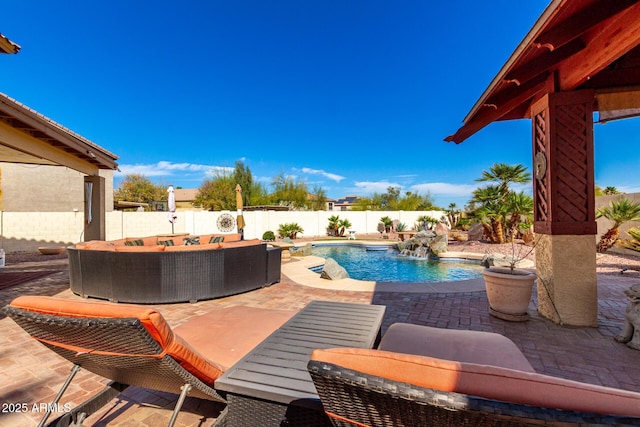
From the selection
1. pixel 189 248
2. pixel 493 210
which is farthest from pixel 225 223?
pixel 493 210

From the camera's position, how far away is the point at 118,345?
54.0 inches

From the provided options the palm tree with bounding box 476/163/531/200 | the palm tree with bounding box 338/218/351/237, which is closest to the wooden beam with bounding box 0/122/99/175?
the palm tree with bounding box 338/218/351/237

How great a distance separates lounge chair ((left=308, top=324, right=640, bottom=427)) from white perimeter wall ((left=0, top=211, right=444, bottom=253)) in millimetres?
15601

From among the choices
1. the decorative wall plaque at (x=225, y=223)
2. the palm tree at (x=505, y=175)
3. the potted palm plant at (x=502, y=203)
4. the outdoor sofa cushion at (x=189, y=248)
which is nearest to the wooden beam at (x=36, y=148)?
the outdoor sofa cushion at (x=189, y=248)

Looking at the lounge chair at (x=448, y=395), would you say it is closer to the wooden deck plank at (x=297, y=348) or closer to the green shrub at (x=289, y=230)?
the wooden deck plank at (x=297, y=348)

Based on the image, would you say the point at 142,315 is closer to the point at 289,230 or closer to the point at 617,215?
the point at 617,215

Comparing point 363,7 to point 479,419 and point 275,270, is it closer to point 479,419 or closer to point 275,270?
point 275,270

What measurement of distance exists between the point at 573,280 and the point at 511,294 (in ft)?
2.52

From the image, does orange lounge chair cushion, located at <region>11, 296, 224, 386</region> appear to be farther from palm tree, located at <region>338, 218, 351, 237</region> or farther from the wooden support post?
palm tree, located at <region>338, 218, 351, 237</region>

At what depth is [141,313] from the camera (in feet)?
4.20

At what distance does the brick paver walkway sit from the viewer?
7.04 ft

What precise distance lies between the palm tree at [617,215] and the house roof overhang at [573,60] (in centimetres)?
724

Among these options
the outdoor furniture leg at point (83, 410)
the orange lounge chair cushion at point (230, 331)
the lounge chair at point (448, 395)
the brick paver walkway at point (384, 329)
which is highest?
the lounge chair at point (448, 395)

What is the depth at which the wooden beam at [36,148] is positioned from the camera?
515 cm
